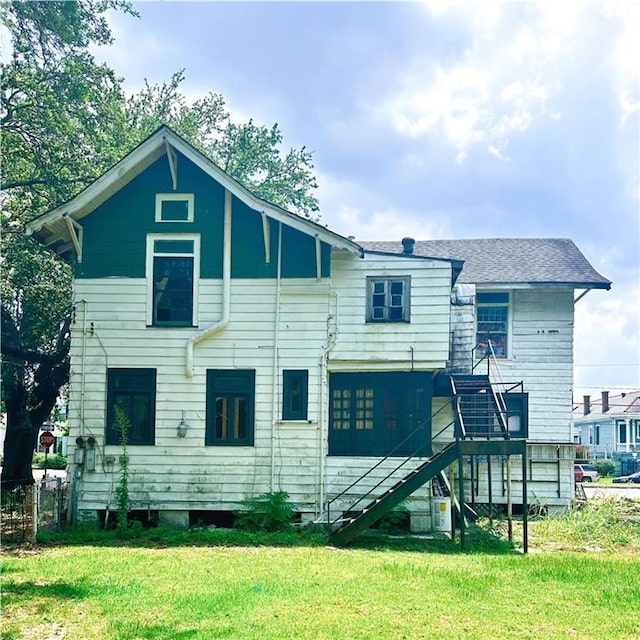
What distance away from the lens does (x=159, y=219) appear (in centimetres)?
1591

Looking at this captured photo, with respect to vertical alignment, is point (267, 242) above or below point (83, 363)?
above

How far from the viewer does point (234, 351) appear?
15500 millimetres

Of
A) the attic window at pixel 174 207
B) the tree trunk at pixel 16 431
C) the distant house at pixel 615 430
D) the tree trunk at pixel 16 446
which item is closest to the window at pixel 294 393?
the attic window at pixel 174 207

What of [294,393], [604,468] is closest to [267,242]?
[294,393]

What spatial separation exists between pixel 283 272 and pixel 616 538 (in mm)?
8941

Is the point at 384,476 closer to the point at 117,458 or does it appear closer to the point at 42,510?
the point at 117,458

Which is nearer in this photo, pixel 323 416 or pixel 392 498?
pixel 392 498

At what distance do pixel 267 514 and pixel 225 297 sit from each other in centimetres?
470

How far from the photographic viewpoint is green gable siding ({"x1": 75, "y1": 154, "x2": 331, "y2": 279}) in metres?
15.7

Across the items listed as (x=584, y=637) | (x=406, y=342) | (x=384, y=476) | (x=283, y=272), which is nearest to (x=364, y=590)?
(x=584, y=637)

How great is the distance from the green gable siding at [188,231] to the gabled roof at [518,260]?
564cm

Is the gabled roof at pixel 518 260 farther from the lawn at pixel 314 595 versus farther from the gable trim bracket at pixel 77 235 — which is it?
the gable trim bracket at pixel 77 235

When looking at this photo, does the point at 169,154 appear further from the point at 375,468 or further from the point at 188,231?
the point at 375,468

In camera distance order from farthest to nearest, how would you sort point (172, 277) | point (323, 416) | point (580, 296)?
point (580, 296)
point (172, 277)
point (323, 416)
